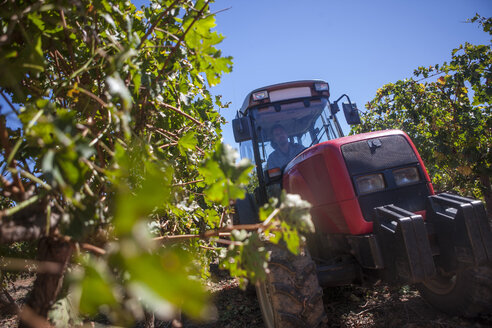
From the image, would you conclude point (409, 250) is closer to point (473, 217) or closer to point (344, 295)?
point (473, 217)

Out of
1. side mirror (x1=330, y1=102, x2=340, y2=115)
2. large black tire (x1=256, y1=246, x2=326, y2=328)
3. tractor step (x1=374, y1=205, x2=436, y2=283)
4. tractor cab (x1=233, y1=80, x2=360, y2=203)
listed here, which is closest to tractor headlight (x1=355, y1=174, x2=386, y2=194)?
tractor step (x1=374, y1=205, x2=436, y2=283)

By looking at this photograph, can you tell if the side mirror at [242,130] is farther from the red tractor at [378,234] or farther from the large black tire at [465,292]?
the large black tire at [465,292]

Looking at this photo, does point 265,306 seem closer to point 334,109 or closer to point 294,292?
point 294,292

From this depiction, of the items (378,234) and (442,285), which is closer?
(378,234)

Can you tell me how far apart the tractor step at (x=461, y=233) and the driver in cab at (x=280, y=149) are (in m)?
1.67

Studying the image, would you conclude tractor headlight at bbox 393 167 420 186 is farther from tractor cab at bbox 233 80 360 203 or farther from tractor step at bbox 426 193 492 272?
tractor cab at bbox 233 80 360 203

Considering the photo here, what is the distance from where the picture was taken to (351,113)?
139 inches

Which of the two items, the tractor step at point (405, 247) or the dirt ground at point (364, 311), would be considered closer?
the tractor step at point (405, 247)

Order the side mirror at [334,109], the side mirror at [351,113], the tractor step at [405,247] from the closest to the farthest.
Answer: the tractor step at [405,247] → the side mirror at [351,113] → the side mirror at [334,109]

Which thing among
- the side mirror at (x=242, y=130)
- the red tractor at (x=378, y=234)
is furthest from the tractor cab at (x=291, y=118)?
the red tractor at (x=378, y=234)

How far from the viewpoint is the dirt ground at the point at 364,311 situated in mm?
2318

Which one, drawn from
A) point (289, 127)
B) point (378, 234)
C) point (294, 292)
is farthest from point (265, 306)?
point (289, 127)

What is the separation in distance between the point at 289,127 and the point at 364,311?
2.24 metres

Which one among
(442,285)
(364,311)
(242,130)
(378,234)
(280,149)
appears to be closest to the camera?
(378,234)
